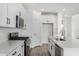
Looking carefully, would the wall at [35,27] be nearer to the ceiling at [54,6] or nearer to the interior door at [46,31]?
the ceiling at [54,6]

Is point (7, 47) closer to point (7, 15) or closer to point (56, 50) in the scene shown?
point (7, 15)

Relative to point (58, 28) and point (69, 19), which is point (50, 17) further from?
point (69, 19)

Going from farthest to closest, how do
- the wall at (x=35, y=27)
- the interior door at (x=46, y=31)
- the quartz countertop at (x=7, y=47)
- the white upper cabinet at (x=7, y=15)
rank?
the interior door at (x=46, y=31) → the wall at (x=35, y=27) → the white upper cabinet at (x=7, y=15) → the quartz countertop at (x=7, y=47)

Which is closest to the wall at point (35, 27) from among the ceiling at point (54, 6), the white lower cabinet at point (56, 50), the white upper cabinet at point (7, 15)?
the ceiling at point (54, 6)

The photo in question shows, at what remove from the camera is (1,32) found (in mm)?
3080

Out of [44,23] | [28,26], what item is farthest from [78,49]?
[44,23]

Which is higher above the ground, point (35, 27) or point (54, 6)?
point (54, 6)

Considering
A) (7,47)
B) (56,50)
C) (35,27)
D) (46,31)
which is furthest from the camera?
(46,31)

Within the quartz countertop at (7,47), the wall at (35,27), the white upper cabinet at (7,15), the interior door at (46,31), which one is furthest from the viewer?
the interior door at (46,31)

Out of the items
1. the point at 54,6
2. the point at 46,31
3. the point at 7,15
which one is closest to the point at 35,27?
the point at 46,31

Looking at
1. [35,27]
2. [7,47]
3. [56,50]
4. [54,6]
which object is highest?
[54,6]

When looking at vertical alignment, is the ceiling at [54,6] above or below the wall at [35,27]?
above

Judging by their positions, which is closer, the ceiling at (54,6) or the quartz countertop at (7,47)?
the quartz countertop at (7,47)

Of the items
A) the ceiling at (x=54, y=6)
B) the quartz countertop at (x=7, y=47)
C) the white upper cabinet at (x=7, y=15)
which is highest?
the ceiling at (x=54, y=6)
